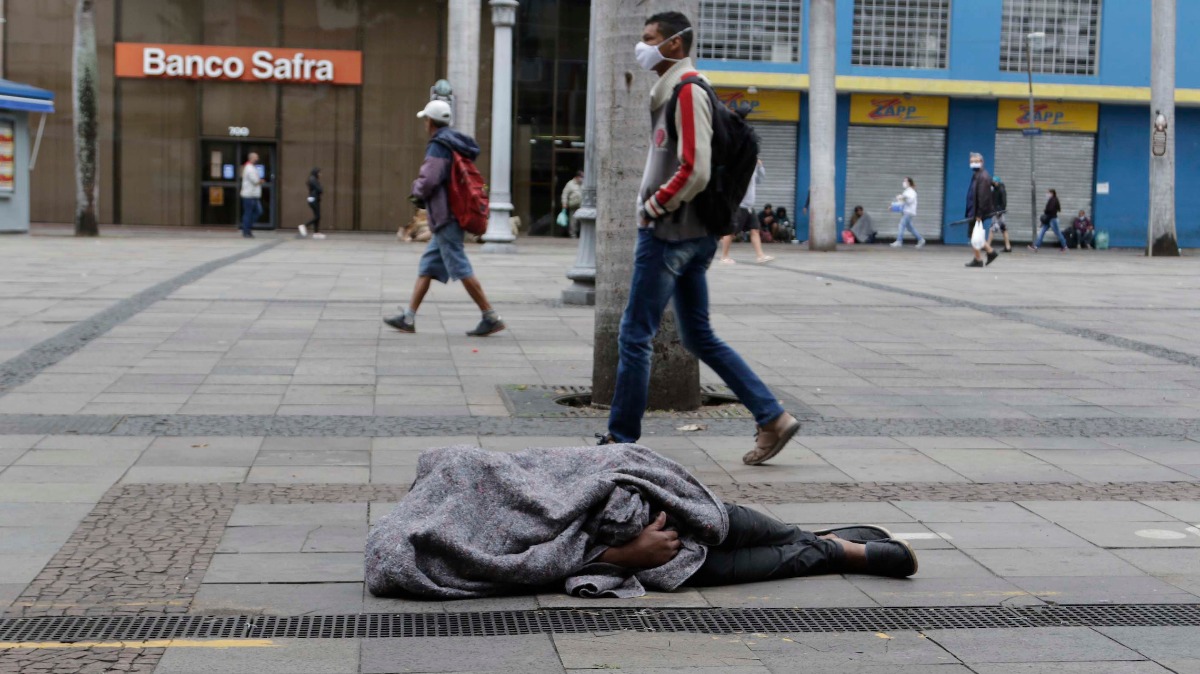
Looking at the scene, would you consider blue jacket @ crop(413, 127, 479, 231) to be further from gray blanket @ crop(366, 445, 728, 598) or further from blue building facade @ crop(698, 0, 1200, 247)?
blue building facade @ crop(698, 0, 1200, 247)

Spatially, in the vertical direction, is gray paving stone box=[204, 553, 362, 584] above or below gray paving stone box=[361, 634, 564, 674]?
above

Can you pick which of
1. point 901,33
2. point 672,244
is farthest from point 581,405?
point 901,33

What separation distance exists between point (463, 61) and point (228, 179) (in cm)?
925

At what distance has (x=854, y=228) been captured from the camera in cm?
3434

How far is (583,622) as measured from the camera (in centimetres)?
412

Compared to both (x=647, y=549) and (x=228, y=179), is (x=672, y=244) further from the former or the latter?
(x=228, y=179)

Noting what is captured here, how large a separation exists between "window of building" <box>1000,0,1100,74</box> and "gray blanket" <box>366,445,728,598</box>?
31.9 metres

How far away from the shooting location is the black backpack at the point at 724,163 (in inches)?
239

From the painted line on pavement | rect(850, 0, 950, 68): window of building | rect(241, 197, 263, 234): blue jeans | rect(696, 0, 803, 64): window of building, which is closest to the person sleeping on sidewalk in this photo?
the painted line on pavement

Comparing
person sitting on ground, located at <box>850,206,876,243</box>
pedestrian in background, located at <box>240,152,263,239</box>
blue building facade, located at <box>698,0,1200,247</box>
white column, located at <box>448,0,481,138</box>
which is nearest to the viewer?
white column, located at <box>448,0,481,138</box>

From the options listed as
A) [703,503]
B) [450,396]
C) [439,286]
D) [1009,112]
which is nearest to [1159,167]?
[1009,112]

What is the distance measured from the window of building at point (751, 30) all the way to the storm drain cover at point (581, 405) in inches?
1033

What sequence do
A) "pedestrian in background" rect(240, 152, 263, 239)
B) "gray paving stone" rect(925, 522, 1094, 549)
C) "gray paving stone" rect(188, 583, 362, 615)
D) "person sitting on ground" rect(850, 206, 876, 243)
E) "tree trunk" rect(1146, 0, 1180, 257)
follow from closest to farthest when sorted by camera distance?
"gray paving stone" rect(188, 583, 362, 615), "gray paving stone" rect(925, 522, 1094, 549), "tree trunk" rect(1146, 0, 1180, 257), "pedestrian in background" rect(240, 152, 263, 239), "person sitting on ground" rect(850, 206, 876, 243)

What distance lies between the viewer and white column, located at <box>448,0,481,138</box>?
26.5 m
